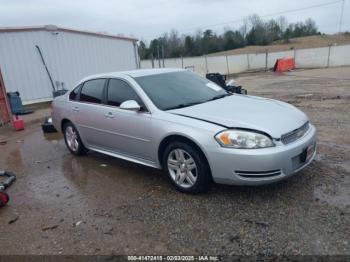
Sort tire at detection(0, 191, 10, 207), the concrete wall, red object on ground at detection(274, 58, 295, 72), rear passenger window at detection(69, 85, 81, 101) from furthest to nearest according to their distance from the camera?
the concrete wall, red object on ground at detection(274, 58, 295, 72), rear passenger window at detection(69, 85, 81, 101), tire at detection(0, 191, 10, 207)

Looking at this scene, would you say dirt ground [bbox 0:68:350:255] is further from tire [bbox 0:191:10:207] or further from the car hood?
the car hood

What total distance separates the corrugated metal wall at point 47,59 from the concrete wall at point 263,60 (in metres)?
13.0

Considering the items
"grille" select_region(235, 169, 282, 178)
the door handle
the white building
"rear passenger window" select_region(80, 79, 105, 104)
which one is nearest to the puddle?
"grille" select_region(235, 169, 282, 178)

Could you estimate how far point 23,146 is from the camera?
25.0 ft

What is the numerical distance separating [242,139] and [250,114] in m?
0.52

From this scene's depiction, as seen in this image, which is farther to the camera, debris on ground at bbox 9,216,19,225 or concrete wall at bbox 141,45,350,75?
concrete wall at bbox 141,45,350,75

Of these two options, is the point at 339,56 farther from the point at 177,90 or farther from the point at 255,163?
the point at 255,163

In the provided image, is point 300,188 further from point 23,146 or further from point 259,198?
point 23,146

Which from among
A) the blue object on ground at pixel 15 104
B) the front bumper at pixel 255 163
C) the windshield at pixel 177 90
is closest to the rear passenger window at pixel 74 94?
the windshield at pixel 177 90

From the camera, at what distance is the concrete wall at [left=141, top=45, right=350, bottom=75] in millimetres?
28844

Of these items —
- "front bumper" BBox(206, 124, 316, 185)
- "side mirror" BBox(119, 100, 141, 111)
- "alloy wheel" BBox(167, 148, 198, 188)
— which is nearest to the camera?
"front bumper" BBox(206, 124, 316, 185)

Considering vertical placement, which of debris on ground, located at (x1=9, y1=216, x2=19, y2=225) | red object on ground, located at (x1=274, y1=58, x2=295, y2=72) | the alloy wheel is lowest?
red object on ground, located at (x1=274, y1=58, x2=295, y2=72)

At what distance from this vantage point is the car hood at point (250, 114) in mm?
3676

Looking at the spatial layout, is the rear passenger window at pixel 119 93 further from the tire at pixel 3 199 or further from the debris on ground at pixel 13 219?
the debris on ground at pixel 13 219
